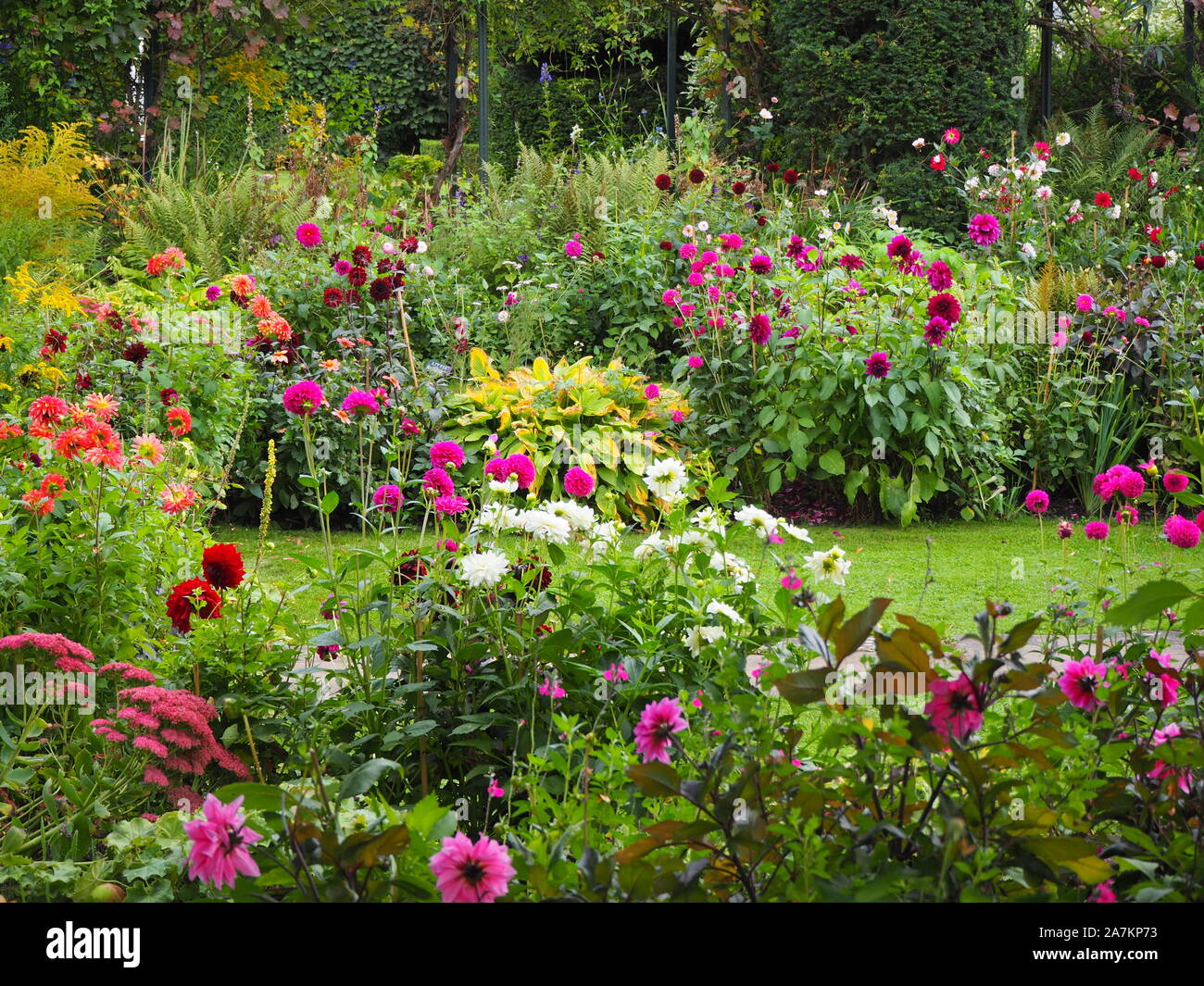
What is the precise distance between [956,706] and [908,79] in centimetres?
793

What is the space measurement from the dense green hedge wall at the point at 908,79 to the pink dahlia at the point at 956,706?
7.66m

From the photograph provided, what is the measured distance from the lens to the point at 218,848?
3.42ft

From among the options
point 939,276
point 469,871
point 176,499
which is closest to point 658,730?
point 469,871

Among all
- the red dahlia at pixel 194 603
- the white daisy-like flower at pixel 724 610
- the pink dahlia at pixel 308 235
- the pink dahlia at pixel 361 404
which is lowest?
the red dahlia at pixel 194 603

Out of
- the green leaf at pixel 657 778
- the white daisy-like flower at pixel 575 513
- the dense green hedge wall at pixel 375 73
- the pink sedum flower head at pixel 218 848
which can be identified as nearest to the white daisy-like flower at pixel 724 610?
the white daisy-like flower at pixel 575 513

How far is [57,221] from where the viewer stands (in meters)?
7.07

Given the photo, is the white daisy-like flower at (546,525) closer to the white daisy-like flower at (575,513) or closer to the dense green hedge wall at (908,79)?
the white daisy-like flower at (575,513)

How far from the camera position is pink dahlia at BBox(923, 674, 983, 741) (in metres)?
1.16

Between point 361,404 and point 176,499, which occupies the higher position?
point 361,404

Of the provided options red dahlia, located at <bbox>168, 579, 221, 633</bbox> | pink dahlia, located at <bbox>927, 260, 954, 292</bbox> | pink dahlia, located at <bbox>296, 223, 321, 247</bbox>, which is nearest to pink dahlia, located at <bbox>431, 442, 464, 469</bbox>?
red dahlia, located at <bbox>168, 579, 221, 633</bbox>

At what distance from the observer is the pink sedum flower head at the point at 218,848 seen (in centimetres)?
104

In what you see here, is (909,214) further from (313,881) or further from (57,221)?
(313,881)

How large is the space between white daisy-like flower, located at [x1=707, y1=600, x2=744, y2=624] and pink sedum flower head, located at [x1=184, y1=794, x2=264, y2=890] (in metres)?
1.09

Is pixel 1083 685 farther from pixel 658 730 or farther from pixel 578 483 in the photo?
pixel 578 483
